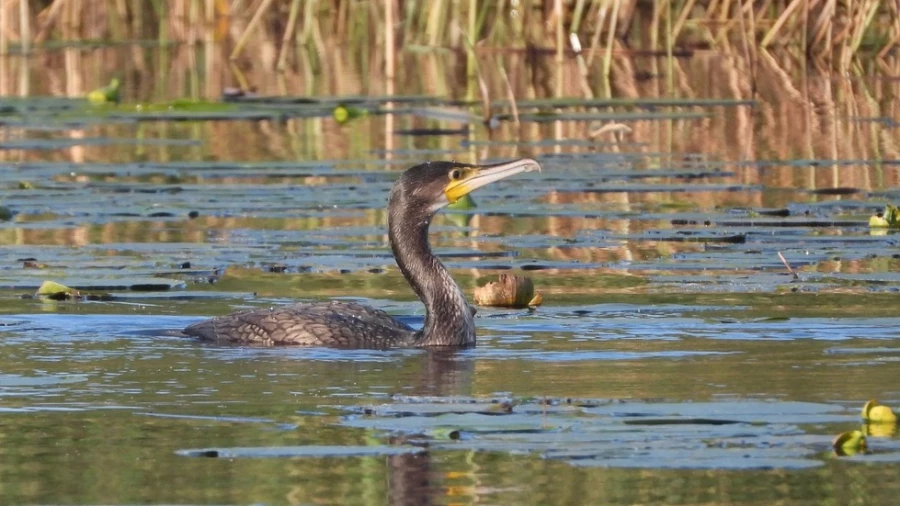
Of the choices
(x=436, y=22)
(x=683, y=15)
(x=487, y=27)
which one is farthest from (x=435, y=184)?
(x=487, y=27)

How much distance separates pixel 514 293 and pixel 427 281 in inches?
21.7

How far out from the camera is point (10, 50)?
2564 cm

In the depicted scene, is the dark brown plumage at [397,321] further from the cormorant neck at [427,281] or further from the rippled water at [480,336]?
the rippled water at [480,336]

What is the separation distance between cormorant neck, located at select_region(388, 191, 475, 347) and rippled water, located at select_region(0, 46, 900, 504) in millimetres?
238

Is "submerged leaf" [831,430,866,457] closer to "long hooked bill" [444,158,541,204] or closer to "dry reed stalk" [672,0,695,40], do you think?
"long hooked bill" [444,158,541,204]

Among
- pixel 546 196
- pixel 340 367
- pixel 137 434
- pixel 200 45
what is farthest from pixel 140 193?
pixel 200 45

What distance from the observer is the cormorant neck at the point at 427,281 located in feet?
29.0

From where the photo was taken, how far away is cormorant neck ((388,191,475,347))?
348 inches

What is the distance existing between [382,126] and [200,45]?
9.92 m

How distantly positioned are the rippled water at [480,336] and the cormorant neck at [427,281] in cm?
24

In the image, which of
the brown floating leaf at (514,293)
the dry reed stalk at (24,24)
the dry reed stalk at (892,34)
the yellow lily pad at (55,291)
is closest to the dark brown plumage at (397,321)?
the brown floating leaf at (514,293)

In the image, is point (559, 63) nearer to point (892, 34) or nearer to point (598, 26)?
point (598, 26)

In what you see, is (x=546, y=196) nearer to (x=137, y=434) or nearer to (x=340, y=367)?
(x=340, y=367)

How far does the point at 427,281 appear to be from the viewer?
918 cm
